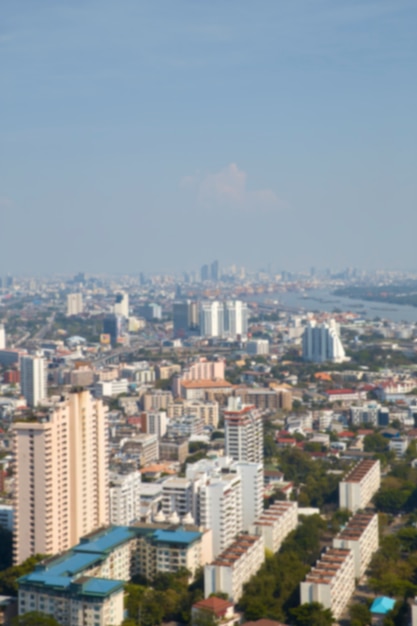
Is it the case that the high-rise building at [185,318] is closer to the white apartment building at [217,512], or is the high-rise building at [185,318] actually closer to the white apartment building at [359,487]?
the white apartment building at [359,487]

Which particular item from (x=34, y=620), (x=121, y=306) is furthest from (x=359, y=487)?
(x=121, y=306)

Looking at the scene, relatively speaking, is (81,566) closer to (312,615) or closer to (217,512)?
(312,615)

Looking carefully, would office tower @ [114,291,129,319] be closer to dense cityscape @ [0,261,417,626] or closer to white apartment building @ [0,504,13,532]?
dense cityscape @ [0,261,417,626]

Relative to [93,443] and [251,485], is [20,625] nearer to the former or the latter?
[93,443]

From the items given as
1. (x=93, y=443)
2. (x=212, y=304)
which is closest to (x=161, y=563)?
(x=93, y=443)

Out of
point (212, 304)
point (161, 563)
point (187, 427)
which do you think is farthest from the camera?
point (212, 304)
